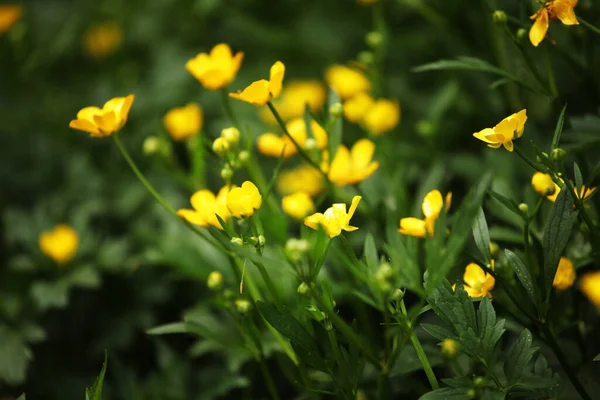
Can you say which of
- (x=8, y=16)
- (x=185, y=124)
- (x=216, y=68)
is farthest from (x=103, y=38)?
(x=216, y=68)

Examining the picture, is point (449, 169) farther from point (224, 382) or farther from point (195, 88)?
point (195, 88)

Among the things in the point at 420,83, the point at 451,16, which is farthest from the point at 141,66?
the point at 451,16

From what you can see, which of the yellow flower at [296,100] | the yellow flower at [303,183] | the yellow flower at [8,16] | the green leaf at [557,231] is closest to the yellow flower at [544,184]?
the green leaf at [557,231]

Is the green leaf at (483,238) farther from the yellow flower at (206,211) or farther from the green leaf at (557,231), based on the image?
the yellow flower at (206,211)

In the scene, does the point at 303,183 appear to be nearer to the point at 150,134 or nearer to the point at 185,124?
the point at 185,124

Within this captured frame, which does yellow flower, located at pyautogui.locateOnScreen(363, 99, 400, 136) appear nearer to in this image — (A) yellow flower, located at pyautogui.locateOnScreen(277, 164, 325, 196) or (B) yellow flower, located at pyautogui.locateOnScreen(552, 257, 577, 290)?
(A) yellow flower, located at pyautogui.locateOnScreen(277, 164, 325, 196)
